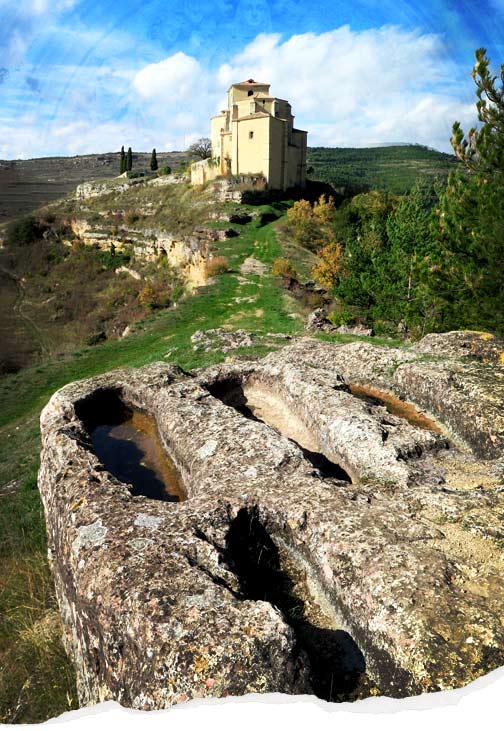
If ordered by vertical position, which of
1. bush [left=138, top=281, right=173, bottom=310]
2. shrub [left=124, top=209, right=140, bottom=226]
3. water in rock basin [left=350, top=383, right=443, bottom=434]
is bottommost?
bush [left=138, top=281, right=173, bottom=310]

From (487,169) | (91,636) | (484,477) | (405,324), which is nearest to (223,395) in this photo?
(484,477)

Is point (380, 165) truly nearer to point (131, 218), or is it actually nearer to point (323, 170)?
point (323, 170)

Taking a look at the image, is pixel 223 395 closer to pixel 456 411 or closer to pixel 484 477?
pixel 456 411

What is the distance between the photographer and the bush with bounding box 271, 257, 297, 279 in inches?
1673

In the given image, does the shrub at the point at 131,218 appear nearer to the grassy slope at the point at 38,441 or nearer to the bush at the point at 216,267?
the grassy slope at the point at 38,441

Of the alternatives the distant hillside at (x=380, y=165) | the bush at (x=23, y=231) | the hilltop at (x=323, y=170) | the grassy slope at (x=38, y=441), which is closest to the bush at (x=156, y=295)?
the grassy slope at (x=38, y=441)

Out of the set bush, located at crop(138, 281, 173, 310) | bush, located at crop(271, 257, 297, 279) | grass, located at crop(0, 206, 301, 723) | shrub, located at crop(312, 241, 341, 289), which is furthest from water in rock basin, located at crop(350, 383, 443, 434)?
bush, located at crop(138, 281, 173, 310)

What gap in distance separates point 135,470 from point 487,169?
51.0 feet

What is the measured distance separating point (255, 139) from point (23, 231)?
4439 centimetres

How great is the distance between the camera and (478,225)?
1781 cm

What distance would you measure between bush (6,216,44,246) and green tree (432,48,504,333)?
83.2 metres

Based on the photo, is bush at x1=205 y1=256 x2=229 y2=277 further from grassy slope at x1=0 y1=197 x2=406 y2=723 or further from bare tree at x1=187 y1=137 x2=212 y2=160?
bare tree at x1=187 y1=137 x2=212 y2=160

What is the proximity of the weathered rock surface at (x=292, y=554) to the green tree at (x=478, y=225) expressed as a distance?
5.66 meters

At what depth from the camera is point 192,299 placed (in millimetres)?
37625
